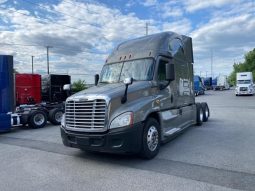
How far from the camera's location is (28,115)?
39.9ft

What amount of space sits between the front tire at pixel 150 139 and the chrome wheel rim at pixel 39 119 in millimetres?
7365

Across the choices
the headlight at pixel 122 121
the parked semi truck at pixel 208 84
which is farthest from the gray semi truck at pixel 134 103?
the parked semi truck at pixel 208 84

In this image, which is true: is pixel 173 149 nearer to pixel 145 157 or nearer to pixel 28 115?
pixel 145 157

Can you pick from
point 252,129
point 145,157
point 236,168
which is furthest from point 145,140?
point 252,129

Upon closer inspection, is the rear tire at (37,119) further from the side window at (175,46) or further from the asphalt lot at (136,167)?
the side window at (175,46)

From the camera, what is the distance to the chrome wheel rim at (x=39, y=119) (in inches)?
491

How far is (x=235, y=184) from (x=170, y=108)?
11.6 feet

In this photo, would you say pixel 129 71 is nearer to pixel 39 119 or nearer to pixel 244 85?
pixel 39 119

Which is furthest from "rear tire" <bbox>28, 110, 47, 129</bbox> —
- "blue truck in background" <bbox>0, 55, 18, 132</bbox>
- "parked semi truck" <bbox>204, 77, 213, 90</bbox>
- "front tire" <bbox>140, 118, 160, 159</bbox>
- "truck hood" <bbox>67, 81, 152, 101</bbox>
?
"parked semi truck" <bbox>204, 77, 213, 90</bbox>

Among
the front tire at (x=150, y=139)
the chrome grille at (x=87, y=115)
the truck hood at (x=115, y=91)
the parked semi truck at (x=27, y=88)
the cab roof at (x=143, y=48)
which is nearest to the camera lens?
the chrome grille at (x=87, y=115)

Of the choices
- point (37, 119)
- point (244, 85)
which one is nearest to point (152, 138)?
point (37, 119)

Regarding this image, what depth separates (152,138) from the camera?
21.9 ft

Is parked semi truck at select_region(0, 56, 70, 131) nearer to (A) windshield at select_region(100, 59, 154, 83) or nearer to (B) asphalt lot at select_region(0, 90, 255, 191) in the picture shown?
(B) asphalt lot at select_region(0, 90, 255, 191)

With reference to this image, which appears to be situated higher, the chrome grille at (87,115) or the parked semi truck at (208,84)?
the parked semi truck at (208,84)
